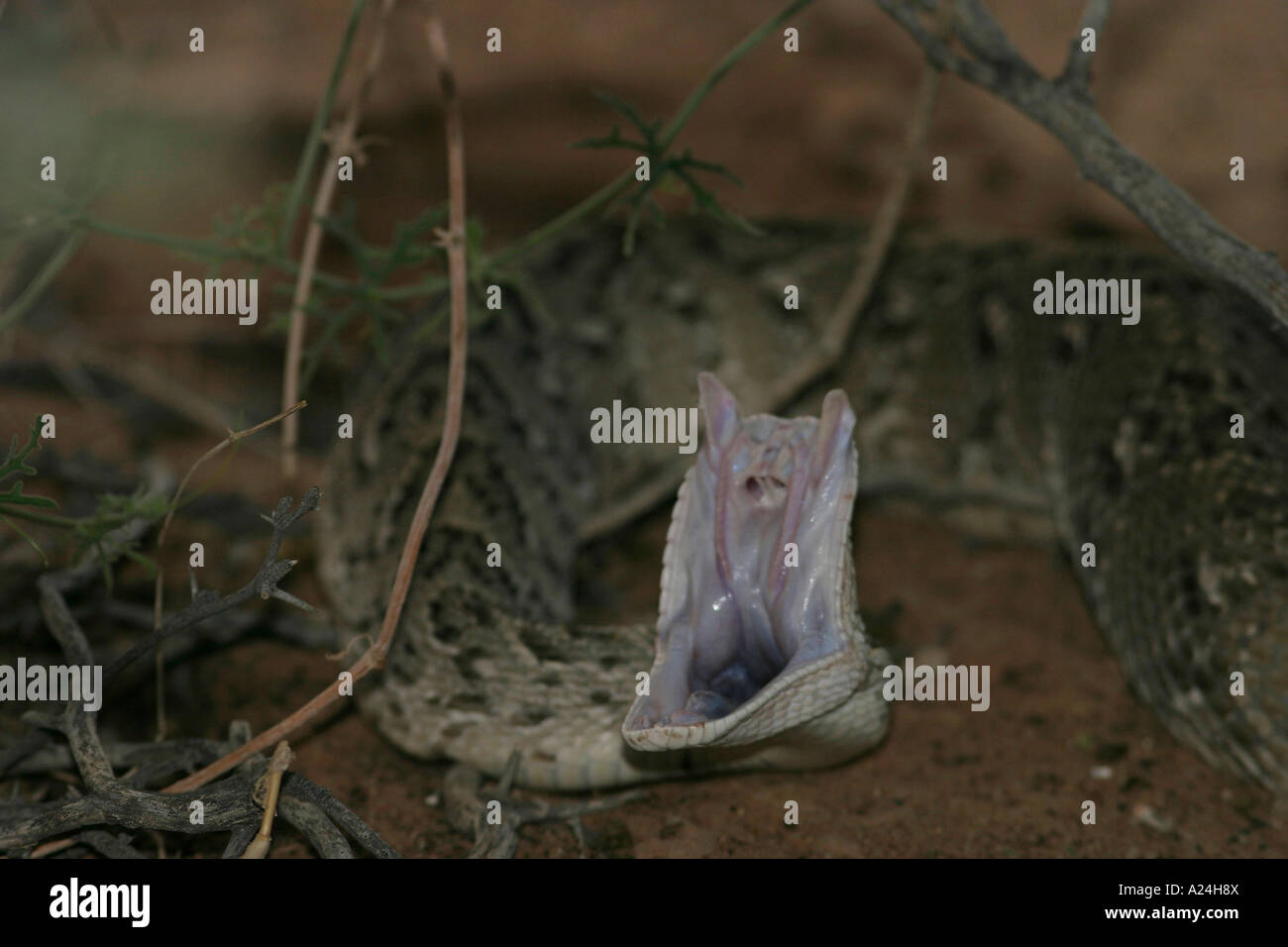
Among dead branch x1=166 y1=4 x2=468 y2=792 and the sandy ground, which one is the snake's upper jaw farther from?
the sandy ground

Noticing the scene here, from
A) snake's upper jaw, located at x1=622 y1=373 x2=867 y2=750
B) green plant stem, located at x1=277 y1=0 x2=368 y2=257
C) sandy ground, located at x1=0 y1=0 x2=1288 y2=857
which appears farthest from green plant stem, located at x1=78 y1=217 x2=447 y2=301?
snake's upper jaw, located at x1=622 y1=373 x2=867 y2=750

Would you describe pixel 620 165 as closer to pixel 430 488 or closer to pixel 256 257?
pixel 256 257

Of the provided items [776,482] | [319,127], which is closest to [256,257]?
[319,127]

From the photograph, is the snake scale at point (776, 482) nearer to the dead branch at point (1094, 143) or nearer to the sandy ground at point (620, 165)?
the sandy ground at point (620, 165)

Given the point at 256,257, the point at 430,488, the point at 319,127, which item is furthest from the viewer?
the point at 256,257

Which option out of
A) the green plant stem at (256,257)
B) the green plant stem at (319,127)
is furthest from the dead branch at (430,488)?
the green plant stem at (256,257)

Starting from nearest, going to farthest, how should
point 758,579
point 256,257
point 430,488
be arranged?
point 430,488 < point 758,579 < point 256,257
